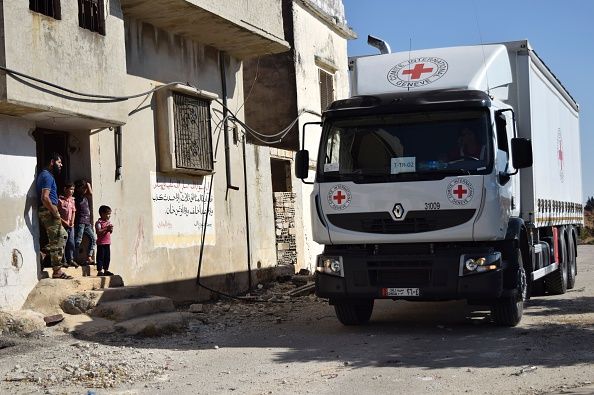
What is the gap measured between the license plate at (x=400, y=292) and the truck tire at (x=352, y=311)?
73cm

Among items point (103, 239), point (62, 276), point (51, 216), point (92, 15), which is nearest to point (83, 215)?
point (103, 239)

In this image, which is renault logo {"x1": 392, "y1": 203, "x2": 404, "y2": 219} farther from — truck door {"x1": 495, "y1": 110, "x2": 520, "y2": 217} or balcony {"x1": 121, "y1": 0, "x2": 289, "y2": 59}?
balcony {"x1": 121, "y1": 0, "x2": 289, "y2": 59}

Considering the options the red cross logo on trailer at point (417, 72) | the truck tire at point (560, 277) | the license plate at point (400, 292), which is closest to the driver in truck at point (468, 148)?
the red cross logo on trailer at point (417, 72)

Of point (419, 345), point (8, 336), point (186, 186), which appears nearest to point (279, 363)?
point (419, 345)

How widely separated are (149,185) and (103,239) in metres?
1.90

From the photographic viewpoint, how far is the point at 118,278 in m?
12.6

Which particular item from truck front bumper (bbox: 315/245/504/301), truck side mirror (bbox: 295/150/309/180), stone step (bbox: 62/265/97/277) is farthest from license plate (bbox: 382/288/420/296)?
stone step (bbox: 62/265/97/277)

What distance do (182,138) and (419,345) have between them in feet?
22.3

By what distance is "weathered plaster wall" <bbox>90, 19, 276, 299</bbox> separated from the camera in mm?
13445

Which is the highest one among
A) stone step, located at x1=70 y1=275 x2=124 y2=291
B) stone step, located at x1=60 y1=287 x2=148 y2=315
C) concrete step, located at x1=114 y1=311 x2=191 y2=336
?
stone step, located at x1=70 y1=275 x2=124 y2=291

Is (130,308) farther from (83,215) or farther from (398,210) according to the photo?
(398,210)

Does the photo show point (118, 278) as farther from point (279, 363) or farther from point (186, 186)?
point (279, 363)

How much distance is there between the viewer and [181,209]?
15227 mm

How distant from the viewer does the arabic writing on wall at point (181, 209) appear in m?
14.6
